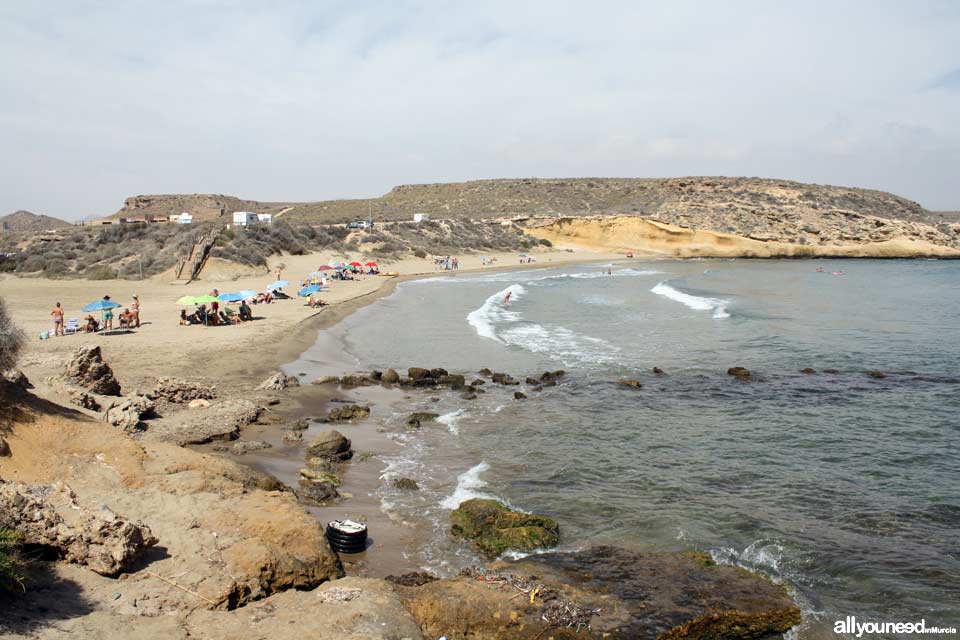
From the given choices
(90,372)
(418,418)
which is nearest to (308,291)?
(418,418)

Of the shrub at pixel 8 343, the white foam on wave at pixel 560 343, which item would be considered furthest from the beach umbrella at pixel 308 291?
the shrub at pixel 8 343

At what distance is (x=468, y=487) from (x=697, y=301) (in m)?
28.1

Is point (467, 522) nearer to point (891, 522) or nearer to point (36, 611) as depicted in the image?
point (36, 611)

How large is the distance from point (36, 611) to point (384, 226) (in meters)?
64.0

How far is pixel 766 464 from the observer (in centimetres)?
1234

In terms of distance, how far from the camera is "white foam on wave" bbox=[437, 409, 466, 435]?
14406mm

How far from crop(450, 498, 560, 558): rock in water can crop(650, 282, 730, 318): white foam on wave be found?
24093 mm

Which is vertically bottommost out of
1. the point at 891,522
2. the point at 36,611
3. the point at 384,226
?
the point at 891,522

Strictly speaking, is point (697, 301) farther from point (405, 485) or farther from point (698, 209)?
point (698, 209)

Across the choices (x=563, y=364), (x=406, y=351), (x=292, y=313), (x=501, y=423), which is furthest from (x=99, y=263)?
(x=501, y=423)

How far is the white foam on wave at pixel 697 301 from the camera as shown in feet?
108

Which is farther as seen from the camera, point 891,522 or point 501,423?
point 501,423

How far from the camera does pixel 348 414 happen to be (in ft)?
48.2

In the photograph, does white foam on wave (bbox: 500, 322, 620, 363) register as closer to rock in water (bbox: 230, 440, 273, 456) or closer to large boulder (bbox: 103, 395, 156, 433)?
rock in water (bbox: 230, 440, 273, 456)
